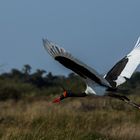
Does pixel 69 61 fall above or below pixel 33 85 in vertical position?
below

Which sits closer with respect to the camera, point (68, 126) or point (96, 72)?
point (96, 72)

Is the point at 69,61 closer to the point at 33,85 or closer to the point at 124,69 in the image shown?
the point at 124,69

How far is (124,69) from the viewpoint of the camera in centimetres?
1652

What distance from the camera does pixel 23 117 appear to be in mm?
23562

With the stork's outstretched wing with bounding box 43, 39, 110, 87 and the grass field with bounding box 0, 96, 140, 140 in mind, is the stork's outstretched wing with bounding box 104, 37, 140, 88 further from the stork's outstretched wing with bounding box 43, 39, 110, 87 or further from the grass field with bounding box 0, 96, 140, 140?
the grass field with bounding box 0, 96, 140, 140

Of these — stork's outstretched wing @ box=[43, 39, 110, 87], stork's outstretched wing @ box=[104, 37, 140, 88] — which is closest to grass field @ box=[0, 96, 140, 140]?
stork's outstretched wing @ box=[104, 37, 140, 88]

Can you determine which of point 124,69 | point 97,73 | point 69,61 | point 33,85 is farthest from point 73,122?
point 33,85

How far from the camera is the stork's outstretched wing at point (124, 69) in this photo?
15789 mm

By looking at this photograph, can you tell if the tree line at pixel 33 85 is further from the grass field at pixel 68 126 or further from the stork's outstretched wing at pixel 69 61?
the stork's outstretched wing at pixel 69 61

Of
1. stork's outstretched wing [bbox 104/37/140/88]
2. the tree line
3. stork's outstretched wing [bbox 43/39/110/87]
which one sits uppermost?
the tree line

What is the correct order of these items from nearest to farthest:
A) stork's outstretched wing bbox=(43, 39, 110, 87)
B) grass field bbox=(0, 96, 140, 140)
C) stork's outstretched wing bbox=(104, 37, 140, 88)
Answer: stork's outstretched wing bbox=(43, 39, 110, 87) → stork's outstretched wing bbox=(104, 37, 140, 88) → grass field bbox=(0, 96, 140, 140)

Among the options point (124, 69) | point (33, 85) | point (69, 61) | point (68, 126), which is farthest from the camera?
point (33, 85)

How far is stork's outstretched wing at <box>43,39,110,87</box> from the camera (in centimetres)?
1370

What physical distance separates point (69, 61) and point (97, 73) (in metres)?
0.74
